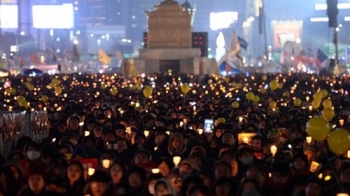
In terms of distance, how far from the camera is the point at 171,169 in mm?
12523

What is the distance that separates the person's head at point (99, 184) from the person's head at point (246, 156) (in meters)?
3.54

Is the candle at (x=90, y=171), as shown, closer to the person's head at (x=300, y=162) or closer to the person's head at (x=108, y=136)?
the person's head at (x=300, y=162)

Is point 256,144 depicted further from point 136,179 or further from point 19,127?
point 19,127

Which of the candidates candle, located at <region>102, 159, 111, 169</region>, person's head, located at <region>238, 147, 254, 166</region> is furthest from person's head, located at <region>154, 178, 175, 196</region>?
person's head, located at <region>238, 147, 254, 166</region>

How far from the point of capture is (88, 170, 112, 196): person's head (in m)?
10.5

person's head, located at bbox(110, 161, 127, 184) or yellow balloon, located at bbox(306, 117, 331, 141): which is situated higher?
yellow balloon, located at bbox(306, 117, 331, 141)

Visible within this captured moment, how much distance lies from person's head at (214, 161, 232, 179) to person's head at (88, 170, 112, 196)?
1.67 meters

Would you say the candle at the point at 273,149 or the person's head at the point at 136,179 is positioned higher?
the person's head at the point at 136,179

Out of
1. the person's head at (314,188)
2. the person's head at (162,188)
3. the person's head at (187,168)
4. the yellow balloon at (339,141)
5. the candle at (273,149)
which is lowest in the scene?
the candle at (273,149)

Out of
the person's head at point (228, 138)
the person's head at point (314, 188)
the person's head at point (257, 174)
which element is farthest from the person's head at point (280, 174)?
the person's head at point (228, 138)

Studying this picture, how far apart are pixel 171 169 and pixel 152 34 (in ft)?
176

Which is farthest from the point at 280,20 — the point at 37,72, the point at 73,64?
the point at 37,72

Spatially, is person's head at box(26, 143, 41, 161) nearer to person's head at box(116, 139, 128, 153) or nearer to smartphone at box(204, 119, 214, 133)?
person's head at box(116, 139, 128, 153)

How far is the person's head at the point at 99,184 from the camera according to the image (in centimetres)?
1055
